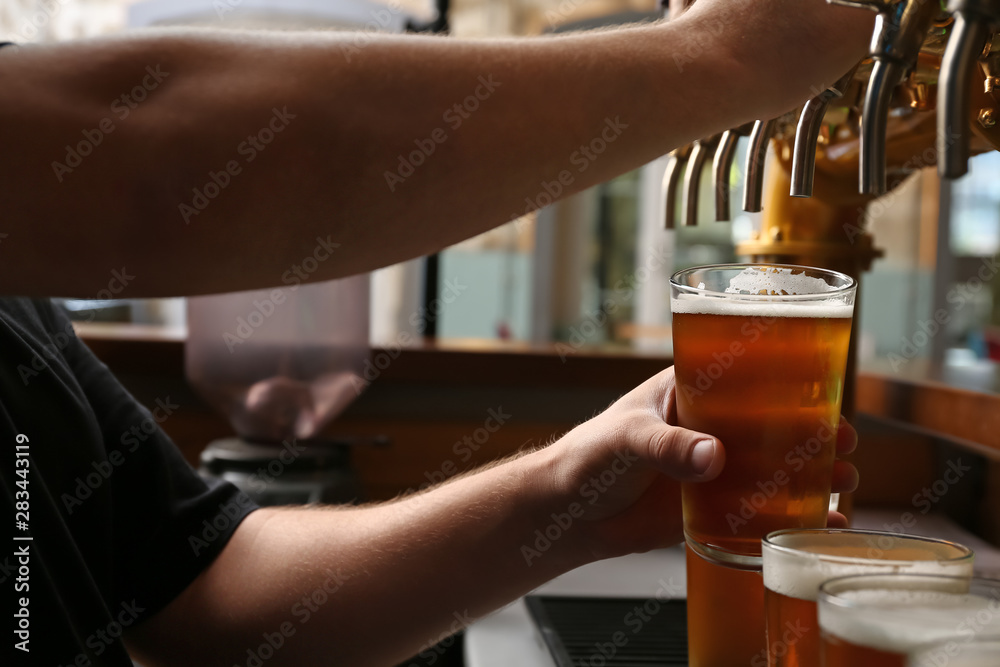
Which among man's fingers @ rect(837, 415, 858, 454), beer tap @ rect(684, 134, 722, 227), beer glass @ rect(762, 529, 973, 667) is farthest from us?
beer tap @ rect(684, 134, 722, 227)

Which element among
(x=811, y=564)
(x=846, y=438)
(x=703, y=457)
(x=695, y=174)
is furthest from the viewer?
(x=695, y=174)

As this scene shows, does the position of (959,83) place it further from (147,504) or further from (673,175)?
(147,504)

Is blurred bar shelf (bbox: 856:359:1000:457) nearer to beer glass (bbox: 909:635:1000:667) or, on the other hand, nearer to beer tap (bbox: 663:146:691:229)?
beer tap (bbox: 663:146:691:229)

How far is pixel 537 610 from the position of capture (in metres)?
1.12

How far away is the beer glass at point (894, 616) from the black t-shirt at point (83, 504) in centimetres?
73

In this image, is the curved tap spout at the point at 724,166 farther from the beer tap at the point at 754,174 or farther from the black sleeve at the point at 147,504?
the black sleeve at the point at 147,504

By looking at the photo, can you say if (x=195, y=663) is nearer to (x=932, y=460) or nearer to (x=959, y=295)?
(x=932, y=460)

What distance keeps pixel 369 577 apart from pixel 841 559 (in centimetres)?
63

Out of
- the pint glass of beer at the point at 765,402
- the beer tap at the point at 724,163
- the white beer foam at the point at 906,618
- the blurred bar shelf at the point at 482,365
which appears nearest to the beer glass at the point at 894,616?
the white beer foam at the point at 906,618

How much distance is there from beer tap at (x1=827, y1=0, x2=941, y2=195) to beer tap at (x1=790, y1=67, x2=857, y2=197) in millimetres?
68

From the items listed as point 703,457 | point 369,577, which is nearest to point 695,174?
point 703,457

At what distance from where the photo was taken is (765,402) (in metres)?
0.62

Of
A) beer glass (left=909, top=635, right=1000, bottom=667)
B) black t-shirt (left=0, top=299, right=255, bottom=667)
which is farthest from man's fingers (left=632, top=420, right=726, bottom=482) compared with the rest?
black t-shirt (left=0, top=299, right=255, bottom=667)

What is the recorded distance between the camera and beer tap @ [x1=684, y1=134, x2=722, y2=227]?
2.73ft
